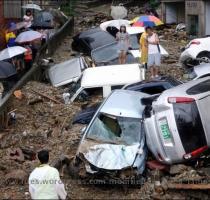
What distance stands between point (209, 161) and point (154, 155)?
0.94m

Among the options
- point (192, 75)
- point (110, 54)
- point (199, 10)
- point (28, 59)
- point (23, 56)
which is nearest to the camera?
point (192, 75)

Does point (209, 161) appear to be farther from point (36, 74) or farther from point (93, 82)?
point (36, 74)

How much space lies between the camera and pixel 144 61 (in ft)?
55.9

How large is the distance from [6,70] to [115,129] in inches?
306

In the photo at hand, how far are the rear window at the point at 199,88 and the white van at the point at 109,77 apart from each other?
3869 millimetres

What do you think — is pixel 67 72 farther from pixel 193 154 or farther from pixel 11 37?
pixel 193 154

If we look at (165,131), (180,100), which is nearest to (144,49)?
(180,100)

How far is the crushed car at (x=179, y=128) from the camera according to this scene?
33.4 feet

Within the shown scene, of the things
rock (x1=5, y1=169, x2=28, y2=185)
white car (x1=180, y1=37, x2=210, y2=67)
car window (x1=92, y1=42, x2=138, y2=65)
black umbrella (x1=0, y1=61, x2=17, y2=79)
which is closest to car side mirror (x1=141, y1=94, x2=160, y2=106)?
rock (x1=5, y1=169, x2=28, y2=185)

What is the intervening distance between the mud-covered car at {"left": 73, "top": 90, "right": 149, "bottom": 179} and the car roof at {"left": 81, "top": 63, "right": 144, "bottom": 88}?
292cm

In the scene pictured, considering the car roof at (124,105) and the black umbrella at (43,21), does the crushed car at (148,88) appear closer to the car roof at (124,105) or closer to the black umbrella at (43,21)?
the car roof at (124,105)

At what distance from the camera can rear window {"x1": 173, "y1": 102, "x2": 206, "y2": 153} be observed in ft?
33.4

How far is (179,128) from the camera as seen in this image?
1024cm

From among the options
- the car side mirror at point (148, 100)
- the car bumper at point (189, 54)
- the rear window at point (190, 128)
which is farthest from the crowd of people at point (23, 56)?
the rear window at point (190, 128)
